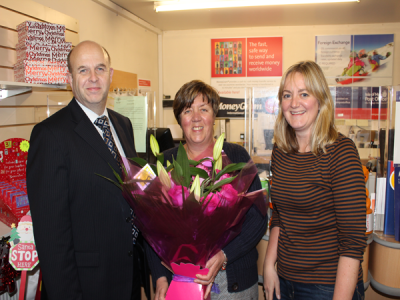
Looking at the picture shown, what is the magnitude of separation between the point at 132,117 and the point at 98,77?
4.81ft

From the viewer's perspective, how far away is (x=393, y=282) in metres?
1.80

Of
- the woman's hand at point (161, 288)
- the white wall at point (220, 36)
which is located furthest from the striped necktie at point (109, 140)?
the white wall at point (220, 36)

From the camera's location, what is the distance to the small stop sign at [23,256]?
1.53m

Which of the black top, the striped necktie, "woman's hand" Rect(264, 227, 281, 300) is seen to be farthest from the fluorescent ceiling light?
"woman's hand" Rect(264, 227, 281, 300)

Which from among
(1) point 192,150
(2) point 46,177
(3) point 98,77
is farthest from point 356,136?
(2) point 46,177

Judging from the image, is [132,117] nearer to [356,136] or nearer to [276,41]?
[356,136]

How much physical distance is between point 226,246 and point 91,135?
2.61 ft

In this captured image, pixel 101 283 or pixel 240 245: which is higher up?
pixel 240 245

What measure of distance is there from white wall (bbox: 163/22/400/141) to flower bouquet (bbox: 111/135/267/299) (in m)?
5.20

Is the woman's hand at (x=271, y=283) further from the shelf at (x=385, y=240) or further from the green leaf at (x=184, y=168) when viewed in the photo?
the shelf at (x=385, y=240)

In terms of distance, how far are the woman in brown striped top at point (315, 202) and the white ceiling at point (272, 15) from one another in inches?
154

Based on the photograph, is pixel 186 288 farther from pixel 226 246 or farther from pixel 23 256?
pixel 23 256

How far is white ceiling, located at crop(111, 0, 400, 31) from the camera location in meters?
4.65

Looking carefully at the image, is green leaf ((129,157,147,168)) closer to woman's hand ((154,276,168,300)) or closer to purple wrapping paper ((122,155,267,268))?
purple wrapping paper ((122,155,267,268))
